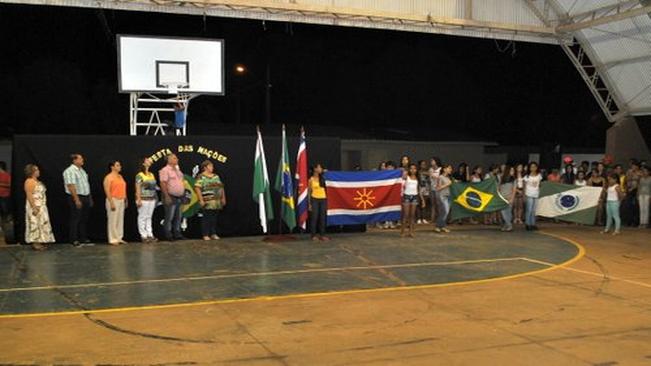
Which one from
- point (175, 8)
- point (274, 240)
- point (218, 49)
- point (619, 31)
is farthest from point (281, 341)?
point (619, 31)

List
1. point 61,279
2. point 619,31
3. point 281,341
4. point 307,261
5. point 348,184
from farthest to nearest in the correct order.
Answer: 1. point 619,31
2. point 348,184
3. point 307,261
4. point 61,279
5. point 281,341

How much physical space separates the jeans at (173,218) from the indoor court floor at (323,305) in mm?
676

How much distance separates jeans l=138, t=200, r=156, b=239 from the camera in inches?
482

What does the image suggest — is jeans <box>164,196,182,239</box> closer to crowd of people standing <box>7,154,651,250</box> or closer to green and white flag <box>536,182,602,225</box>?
crowd of people standing <box>7,154,651,250</box>

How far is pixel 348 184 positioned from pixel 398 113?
31.7 meters

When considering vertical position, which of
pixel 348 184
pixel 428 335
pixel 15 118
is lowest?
pixel 428 335

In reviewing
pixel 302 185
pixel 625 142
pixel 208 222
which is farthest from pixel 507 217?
pixel 625 142

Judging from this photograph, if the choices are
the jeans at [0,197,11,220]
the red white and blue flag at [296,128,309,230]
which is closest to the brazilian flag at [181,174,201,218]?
the red white and blue flag at [296,128,309,230]

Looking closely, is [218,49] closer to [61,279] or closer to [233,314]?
[61,279]

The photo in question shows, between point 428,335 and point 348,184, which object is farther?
point 348,184

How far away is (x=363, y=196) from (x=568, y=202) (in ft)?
19.5

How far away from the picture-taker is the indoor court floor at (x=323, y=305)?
574cm

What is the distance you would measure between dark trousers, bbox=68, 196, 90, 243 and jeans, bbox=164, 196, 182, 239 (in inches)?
60.0

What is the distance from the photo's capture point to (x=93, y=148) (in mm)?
12445
